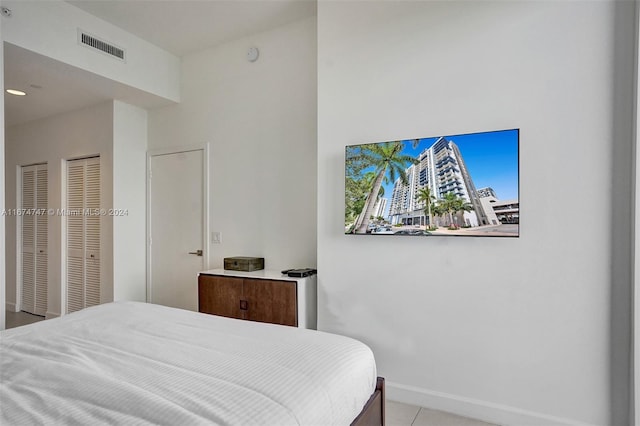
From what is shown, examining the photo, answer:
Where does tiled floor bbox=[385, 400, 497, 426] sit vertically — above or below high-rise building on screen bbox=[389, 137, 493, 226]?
below

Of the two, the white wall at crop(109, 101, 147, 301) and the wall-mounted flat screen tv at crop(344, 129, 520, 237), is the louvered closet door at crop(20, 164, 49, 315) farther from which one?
the wall-mounted flat screen tv at crop(344, 129, 520, 237)

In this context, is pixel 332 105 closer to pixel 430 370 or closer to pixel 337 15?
pixel 337 15

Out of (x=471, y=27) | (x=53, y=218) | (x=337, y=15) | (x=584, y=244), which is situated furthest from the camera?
(x=53, y=218)

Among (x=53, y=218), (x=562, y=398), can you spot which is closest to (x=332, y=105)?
(x=562, y=398)

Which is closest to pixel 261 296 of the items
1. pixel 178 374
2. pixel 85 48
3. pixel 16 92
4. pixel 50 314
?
pixel 178 374

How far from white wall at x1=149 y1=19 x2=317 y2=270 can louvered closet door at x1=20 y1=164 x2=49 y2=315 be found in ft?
8.41

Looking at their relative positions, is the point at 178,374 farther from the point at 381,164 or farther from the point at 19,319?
the point at 19,319

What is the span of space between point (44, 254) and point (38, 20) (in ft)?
11.2

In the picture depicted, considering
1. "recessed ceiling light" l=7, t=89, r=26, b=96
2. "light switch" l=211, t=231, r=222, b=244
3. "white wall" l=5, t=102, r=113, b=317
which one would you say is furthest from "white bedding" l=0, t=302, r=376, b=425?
"recessed ceiling light" l=7, t=89, r=26, b=96

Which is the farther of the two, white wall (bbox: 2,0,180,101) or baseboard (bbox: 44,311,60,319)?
baseboard (bbox: 44,311,60,319)

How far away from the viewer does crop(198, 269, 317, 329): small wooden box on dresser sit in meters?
2.84

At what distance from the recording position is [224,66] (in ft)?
12.3

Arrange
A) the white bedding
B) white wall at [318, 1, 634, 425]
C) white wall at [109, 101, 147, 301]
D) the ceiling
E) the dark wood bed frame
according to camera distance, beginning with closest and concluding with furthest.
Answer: the white bedding
the dark wood bed frame
white wall at [318, 1, 634, 425]
the ceiling
white wall at [109, 101, 147, 301]

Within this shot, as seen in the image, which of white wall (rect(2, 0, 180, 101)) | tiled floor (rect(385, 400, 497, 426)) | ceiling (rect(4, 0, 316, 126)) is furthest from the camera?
ceiling (rect(4, 0, 316, 126))
